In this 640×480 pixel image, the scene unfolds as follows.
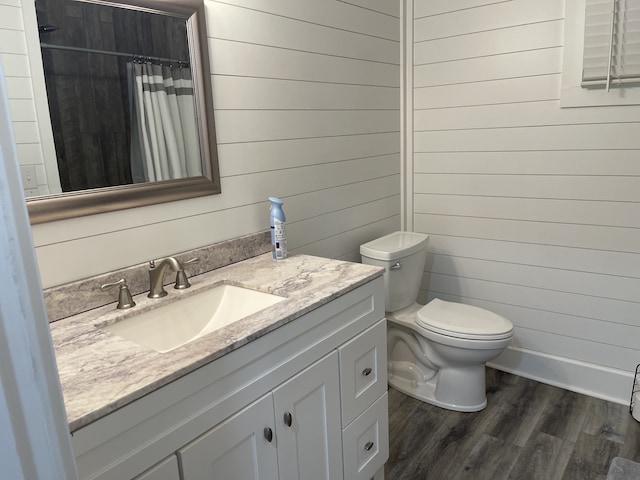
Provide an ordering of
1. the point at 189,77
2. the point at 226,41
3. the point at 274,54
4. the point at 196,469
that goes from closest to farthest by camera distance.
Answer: the point at 196,469 → the point at 189,77 → the point at 226,41 → the point at 274,54

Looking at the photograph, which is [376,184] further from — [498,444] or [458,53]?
[498,444]

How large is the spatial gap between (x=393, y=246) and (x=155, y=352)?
5.11 ft

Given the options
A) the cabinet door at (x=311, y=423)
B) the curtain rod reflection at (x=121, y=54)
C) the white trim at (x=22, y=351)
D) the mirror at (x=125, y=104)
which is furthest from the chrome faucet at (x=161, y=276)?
the white trim at (x=22, y=351)

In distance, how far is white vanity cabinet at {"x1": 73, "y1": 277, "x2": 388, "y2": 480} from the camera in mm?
1046

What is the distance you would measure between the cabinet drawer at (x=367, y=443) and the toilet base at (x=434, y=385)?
0.65 m

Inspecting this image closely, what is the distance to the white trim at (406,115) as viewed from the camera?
279 cm

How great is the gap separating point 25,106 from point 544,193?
227 cm

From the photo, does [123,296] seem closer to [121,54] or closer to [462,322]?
[121,54]

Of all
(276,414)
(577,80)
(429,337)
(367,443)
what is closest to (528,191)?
(577,80)

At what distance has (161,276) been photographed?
1.58 metres

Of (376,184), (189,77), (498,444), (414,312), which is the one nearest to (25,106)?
(189,77)

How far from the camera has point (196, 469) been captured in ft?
3.85

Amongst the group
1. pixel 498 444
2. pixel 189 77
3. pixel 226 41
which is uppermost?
pixel 226 41

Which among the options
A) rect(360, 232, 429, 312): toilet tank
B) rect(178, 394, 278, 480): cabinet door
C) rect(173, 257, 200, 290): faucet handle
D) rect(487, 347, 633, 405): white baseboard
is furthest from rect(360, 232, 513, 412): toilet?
rect(178, 394, 278, 480): cabinet door
